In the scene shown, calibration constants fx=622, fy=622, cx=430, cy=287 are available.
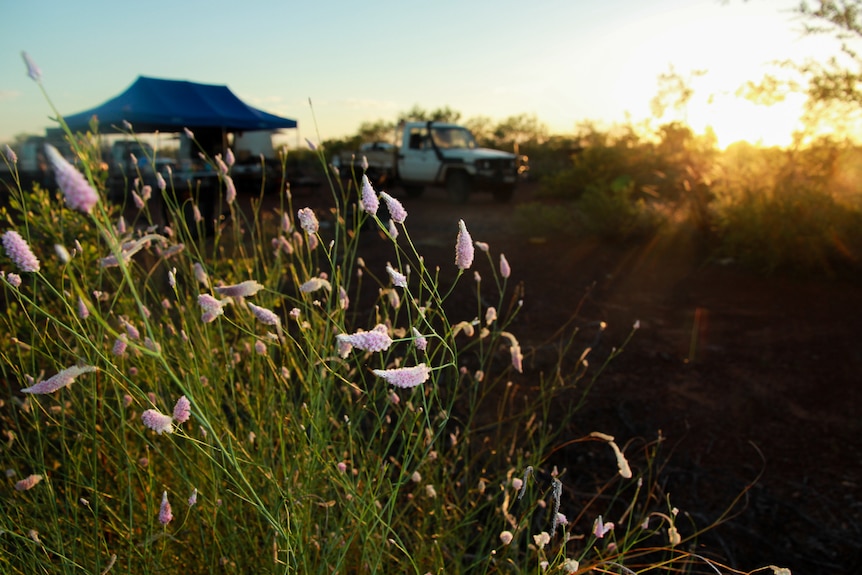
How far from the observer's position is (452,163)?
16500 millimetres

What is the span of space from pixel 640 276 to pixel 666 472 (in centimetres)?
458

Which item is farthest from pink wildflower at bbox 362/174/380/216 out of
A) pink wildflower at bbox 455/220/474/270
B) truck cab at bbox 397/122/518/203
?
truck cab at bbox 397/122/518/203

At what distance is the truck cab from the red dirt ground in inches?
318

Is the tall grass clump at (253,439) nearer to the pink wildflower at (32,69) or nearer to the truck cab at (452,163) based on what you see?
the pink wildflower at (32,69)

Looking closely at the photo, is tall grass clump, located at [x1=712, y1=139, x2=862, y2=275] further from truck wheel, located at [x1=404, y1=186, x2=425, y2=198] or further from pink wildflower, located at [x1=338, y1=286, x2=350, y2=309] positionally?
truck wheel, located at [x1=404, y1=186, x2=425, y2=198]

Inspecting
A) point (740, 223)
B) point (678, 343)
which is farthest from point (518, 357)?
point (740, 223)

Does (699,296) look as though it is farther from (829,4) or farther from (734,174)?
(829,4)

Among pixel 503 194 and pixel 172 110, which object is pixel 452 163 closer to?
pixel 503 194

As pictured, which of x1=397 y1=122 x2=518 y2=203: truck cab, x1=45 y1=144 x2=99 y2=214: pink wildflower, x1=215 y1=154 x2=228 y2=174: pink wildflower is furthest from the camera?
x1=397 y1=122 x2=518 y2=203: truck cab

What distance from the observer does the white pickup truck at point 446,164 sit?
16156 millimetres

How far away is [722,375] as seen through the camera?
452 centimetres

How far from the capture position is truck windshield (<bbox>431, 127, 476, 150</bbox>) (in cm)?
1708

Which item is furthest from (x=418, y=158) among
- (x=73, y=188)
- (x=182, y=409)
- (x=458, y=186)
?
(x=73, y=188)

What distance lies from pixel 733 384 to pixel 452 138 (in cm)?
1392
